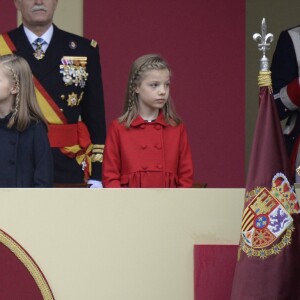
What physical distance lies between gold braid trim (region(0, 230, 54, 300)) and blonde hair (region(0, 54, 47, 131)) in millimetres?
648

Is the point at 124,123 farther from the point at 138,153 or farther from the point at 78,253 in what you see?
the point at 78,253

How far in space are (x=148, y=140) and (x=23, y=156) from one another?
0.56m

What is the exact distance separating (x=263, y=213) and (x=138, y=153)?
1023 millimetres

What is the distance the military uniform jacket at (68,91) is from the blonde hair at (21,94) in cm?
58

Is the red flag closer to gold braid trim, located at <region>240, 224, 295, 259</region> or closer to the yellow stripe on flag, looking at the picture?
gold braid trim, located at <region>240, 224, 295, 259</region>

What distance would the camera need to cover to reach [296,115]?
21.5 ft

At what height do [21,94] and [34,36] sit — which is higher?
[34,36]

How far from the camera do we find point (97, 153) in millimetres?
6422

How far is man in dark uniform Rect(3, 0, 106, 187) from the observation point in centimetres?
639

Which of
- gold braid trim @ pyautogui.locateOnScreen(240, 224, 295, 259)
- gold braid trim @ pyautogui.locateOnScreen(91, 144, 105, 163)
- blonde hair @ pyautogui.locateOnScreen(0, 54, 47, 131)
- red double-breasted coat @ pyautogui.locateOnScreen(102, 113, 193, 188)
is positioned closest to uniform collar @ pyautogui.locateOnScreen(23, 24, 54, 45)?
gold braid trim @ pyautogui.locateOnScreen(91, 144, 105, 163)

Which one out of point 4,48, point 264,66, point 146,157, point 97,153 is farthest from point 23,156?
point 264,66

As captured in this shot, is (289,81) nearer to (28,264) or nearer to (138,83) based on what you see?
(138,83)

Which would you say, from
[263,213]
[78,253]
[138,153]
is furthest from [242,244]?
[138,153]

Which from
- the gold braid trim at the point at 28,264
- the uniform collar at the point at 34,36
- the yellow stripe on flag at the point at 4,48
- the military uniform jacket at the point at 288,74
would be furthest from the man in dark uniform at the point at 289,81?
the gold braid trim at the point at 28,264
